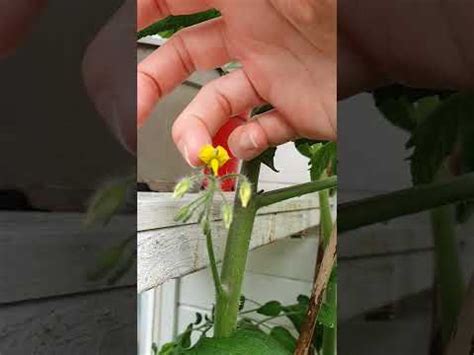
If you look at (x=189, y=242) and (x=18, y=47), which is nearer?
(x=18, y=47)

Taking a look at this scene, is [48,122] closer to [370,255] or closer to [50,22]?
[50,22]

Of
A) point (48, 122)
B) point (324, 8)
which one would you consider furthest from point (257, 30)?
point (48, 122)

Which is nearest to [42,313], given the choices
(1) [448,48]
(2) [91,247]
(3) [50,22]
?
(2) [91,247]

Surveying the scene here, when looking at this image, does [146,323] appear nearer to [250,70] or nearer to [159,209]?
[159,209]

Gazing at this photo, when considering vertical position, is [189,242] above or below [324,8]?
below

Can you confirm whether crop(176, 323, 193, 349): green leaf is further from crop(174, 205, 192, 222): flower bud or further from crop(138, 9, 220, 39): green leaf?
crop(138, 9, 220, 39): green leaf

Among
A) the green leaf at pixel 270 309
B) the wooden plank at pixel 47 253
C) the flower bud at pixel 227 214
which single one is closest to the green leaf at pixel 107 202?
the wooden plank at pixel 47 253

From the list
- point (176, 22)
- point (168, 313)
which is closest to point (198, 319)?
point (168, 313)
